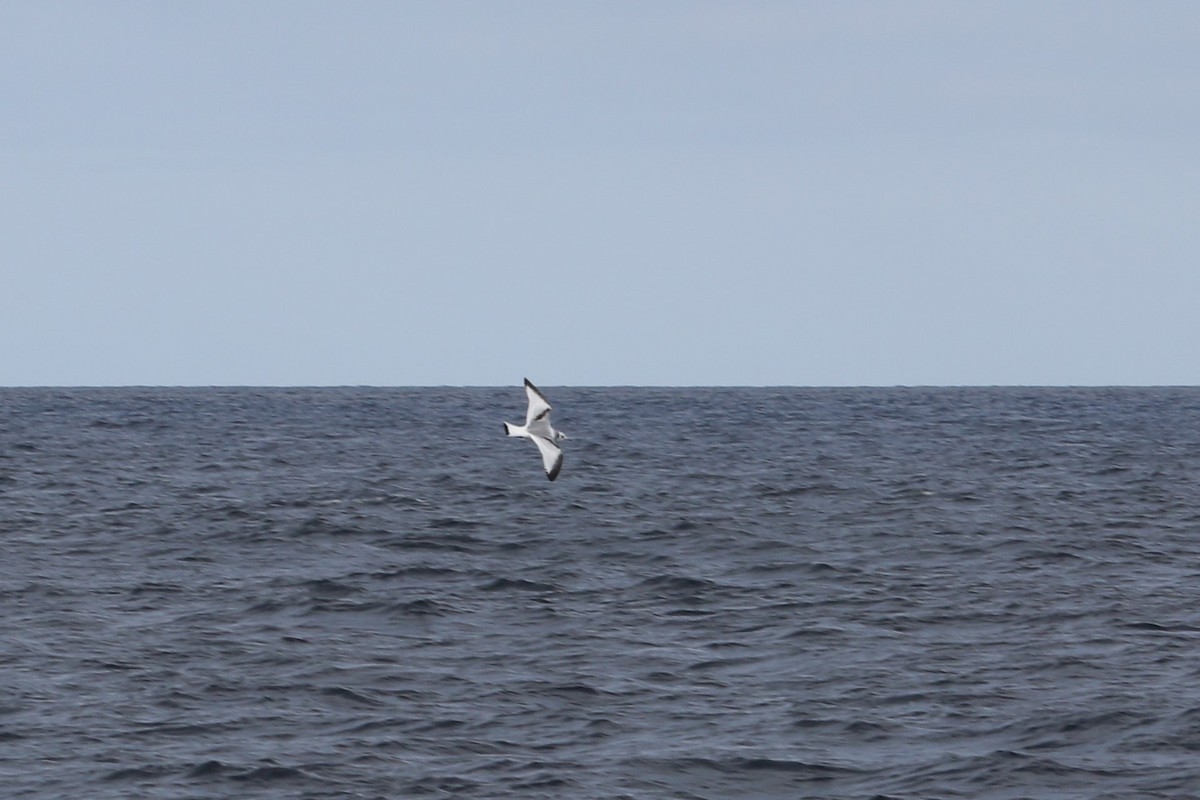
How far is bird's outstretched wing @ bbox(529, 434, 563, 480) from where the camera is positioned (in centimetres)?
2093

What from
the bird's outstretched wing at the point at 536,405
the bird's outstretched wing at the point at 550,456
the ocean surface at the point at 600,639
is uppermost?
the bird's outstretched wing at the point at 536,405

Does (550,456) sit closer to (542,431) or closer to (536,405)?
(542,431)

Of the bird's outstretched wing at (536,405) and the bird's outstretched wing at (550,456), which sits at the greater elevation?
the bird's outstretched wing at (536,405)

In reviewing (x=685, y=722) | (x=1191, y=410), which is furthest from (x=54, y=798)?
(x=1191, y=410)

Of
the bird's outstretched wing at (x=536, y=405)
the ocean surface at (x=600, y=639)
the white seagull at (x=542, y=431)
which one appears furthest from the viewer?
the white seagull at (x=542, y=431)

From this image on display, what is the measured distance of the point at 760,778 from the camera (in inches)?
633

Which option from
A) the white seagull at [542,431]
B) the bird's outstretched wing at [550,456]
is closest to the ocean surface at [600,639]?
the bird's outstretched wing at [550,456]

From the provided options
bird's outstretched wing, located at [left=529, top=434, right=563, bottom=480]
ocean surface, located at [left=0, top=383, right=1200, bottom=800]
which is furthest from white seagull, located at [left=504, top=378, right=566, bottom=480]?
ocean surface, located at [left=0, top=383, right=1200, bottom=800]

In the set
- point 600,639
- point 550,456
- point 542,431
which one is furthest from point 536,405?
point 600,639

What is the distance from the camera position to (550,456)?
70.4 feet

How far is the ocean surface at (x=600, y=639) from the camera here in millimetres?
16359

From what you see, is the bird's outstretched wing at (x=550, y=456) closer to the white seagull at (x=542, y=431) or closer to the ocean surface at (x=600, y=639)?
the white seagull at (x=542, y=431)

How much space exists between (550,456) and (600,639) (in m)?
3.03

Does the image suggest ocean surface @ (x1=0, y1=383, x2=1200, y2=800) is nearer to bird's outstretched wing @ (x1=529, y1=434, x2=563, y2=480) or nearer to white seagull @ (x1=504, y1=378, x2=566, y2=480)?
bird's outstretched wing @ (x1=529, y1=434, x2=563, y2=480)
